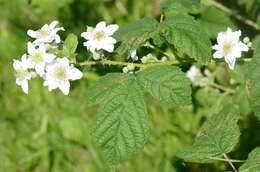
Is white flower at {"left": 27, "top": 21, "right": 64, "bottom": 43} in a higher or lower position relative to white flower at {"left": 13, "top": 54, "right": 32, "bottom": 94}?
higher

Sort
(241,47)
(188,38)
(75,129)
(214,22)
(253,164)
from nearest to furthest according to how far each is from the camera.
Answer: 1. (253,164)
2. (188,38)
3. (241,47)
4. (214,22)
5. (75,129)

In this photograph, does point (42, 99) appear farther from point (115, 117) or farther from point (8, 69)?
point (115, 117)

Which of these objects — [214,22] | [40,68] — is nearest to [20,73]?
[40,68]

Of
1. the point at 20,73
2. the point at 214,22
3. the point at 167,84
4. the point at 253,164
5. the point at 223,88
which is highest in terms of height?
the point at 214,22

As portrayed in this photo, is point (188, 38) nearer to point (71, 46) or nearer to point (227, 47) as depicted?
point (227, 47)

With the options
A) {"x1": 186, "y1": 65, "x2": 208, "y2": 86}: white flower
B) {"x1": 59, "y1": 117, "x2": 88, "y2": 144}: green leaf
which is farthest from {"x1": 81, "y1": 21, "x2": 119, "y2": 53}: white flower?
{"x1": 59, "y1": 117, "x2": 88, "y2": 144}: green leaf

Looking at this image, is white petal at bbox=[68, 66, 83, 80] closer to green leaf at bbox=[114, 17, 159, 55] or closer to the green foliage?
the green foliage

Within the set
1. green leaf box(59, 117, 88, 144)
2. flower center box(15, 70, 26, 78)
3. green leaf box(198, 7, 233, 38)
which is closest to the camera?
flower center box(15, 70, 26, 78)

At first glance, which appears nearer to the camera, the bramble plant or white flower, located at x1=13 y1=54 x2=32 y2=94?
the bramble plant
